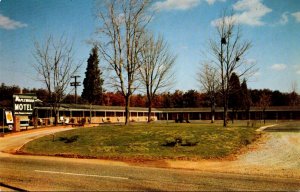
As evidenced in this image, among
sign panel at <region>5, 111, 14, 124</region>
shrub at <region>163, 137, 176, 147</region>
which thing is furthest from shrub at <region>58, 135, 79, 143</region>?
sign panel at <region>5, 111, 14, 124</region>

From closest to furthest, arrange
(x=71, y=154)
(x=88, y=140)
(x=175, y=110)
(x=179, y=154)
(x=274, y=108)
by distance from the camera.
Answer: (x=179, y=154), (x=71, y=154), (x=88, y=140), (x=274, y=108), (x=175, y=110)

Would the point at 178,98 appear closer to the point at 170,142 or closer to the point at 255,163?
the point at 170,142

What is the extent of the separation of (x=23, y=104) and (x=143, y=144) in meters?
17.0

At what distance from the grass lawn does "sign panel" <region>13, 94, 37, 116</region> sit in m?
7.30

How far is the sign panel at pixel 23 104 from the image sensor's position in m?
33.9

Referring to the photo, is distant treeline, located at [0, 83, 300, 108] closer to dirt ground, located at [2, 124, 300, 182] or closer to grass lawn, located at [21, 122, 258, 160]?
grass lawn, located at [21, 122, 258, 160]

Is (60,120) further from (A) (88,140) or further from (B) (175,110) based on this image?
(B) (175,110)

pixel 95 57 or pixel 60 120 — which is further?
pixel 95 57

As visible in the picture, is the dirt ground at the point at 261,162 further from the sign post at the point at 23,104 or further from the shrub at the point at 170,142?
the sign post at the point at 23,104

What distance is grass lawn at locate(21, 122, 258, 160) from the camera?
68.2ft

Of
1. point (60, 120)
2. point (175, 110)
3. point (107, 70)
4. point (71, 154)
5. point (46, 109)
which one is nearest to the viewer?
point (71, 154)

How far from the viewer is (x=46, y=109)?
192 feet

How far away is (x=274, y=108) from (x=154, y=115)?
3259 cm


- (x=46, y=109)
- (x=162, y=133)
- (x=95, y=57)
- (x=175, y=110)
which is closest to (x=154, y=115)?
(x=175, y=110)
